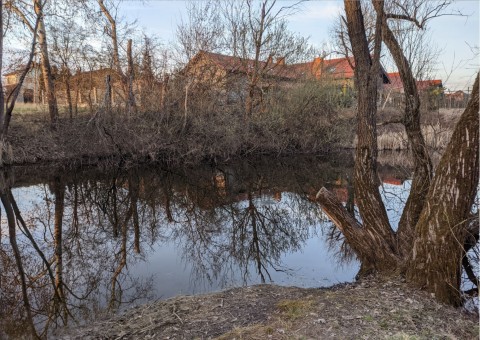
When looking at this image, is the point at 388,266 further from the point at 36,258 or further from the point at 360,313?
the point at 36,258

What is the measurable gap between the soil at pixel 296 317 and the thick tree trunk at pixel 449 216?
0.80ft

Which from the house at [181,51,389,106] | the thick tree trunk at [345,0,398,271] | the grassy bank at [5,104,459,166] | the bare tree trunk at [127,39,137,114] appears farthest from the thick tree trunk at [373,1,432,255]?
the house at [181,51,389,106]

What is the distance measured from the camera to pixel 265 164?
20.9 meters

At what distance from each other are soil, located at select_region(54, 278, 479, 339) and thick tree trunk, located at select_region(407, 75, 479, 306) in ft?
0.80

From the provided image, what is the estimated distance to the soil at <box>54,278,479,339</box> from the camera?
11.9 ft

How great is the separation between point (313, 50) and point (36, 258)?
21.8 meters

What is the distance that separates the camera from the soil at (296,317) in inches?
143

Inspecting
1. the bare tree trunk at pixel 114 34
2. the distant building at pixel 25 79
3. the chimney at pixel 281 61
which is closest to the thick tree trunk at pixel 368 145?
the distant building at pixel 25 79

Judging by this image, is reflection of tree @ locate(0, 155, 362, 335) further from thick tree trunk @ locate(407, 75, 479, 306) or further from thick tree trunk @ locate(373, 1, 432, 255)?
thick tree trunk @ locate(407, 75, 479, 306)

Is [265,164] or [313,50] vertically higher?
[313,50]

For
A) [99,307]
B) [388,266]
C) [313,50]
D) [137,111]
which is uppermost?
[313,50]

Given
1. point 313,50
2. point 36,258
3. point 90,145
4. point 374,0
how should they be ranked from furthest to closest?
point 313,50 < point 90,145 < point 36,258 < point 374,0

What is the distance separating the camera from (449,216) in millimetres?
4172

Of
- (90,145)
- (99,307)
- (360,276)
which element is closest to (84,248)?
(99,307)
